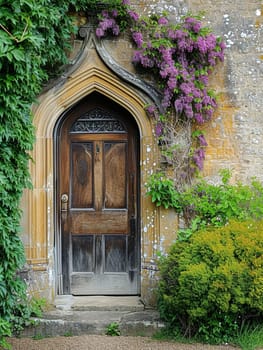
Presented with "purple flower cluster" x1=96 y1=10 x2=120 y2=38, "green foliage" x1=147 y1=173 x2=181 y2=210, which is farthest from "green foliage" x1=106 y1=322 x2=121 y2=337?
"purple flower cluster" x1=96 y1=10 x2=120 y2=38

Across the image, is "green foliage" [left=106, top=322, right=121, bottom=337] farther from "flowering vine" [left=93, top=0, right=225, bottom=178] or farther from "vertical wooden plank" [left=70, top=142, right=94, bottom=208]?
"flowering vine" [left=93, top=0, right=225, bottom=178]

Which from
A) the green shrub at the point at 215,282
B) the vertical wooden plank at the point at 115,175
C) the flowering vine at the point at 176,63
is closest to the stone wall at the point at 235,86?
the flowering vine at the point at 176,63

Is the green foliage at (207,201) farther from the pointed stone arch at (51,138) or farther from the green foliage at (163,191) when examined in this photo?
the pointed stone arch at (51,138)

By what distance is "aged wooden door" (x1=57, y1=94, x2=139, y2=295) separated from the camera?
19.4 feet

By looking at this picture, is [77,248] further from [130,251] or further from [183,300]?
[183,300]

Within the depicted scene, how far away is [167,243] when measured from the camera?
556 centimetres

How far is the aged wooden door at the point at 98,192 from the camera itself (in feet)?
19.4

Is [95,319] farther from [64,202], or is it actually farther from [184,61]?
[184,61]

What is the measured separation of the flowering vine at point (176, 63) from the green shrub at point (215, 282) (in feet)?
3.58

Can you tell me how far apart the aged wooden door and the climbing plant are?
0.64 metres

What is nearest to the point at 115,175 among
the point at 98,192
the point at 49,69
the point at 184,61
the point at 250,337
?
the point at 98,192

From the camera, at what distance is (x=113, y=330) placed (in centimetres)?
508

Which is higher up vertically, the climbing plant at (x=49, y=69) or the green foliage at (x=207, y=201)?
the climbing plant at (x=49, y=69)

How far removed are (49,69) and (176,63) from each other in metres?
1.49
